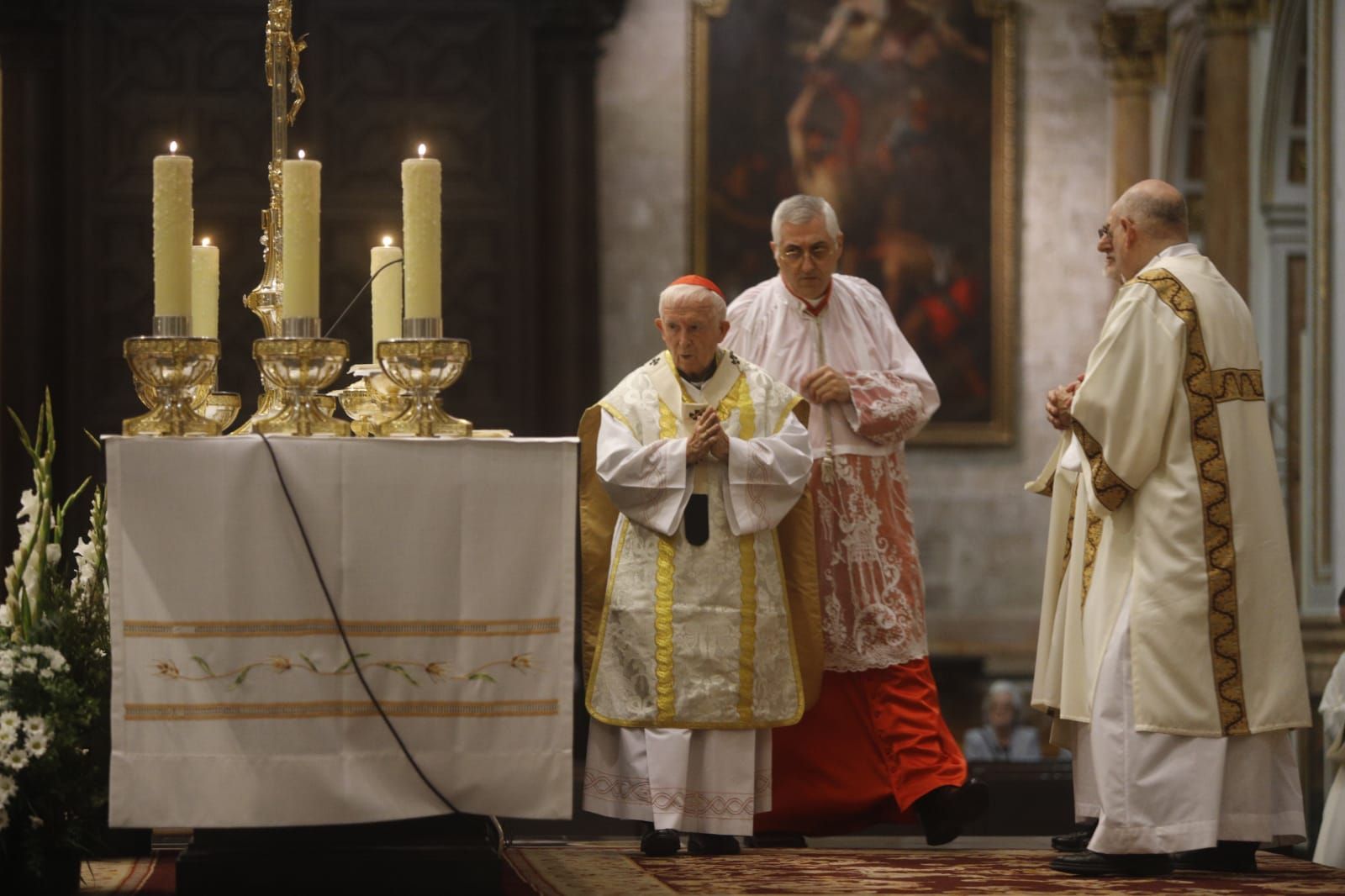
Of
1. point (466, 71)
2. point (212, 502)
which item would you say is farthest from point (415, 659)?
point (466, 71)

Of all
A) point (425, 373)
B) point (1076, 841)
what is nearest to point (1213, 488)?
point (1076, 841)

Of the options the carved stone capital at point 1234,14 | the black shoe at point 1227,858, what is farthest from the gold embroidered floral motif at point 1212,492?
the carved stone capital at point 1234,14

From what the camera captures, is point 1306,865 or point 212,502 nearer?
point 212,502

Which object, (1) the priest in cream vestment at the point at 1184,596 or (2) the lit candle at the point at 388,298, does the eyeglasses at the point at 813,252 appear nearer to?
(1) the priest in cream vestment at the point at 1184,596

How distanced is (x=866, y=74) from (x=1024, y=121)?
1092mm

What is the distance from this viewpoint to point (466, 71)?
1166cm

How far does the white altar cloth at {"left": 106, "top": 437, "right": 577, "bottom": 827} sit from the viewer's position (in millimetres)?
3912

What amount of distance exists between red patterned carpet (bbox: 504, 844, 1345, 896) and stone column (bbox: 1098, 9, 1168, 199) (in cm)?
779

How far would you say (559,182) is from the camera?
1184cm

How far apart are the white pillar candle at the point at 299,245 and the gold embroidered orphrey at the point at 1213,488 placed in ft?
7.34

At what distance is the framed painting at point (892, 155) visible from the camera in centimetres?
1229

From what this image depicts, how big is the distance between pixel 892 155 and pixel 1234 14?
232 centimetres

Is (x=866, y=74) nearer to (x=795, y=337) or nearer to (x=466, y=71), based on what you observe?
(x=466, y=71)

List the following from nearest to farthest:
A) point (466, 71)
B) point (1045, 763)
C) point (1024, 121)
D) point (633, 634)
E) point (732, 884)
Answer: point (732, 884) → point (633, 634) → point (1045, 763) → point (466, 71) → point (1024, 121)
